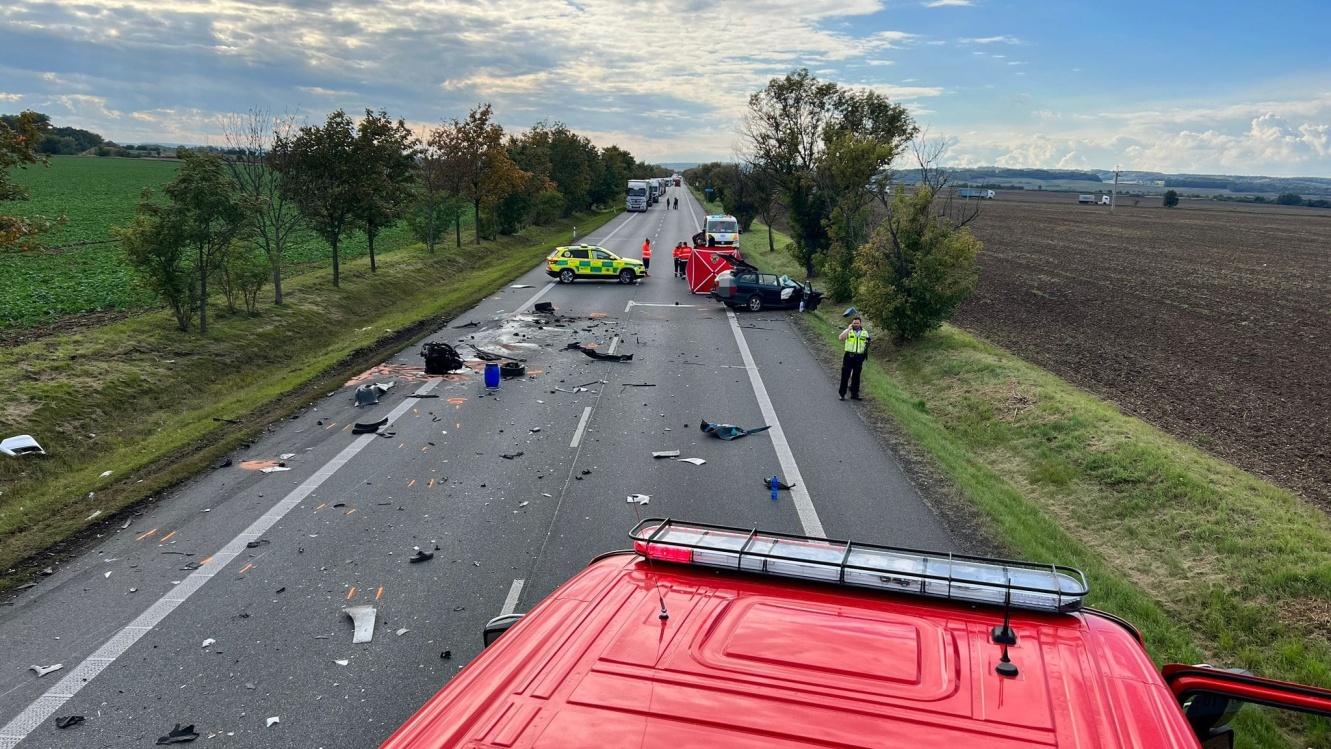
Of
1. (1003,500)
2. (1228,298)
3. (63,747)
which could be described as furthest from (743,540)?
(1228,298)

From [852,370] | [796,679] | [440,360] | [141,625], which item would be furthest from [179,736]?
[852,370]

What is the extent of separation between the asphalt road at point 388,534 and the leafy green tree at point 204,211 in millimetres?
5897

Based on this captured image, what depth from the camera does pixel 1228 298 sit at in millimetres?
32188

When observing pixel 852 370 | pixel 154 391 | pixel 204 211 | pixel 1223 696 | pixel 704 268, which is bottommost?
pixel 154 391

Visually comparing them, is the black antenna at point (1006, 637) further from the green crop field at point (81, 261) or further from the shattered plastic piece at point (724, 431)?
the green crop field at point (81, 261)

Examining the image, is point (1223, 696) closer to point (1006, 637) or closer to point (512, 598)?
point (1006, 637)

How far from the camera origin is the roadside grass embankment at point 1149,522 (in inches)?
272

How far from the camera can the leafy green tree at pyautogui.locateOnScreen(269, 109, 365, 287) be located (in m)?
23.2

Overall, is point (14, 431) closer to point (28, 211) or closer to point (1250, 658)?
point (1250, 658)

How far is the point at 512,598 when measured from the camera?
7.13 metres

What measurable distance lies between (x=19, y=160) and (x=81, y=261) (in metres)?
20.4

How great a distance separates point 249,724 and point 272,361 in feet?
47.1

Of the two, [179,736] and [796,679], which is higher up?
[796,679]

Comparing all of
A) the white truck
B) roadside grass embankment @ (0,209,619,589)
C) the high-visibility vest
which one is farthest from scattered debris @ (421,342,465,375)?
the white truck
